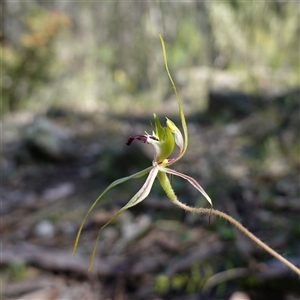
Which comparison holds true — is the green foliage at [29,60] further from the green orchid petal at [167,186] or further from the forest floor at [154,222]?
the green orchid petal at [167,186]

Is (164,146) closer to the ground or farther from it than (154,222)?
farther from it

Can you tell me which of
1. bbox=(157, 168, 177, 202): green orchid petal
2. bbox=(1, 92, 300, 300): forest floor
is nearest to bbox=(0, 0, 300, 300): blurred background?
bbox=(1, 92, 300, 300): forest floor

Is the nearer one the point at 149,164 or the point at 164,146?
the point at 164,146

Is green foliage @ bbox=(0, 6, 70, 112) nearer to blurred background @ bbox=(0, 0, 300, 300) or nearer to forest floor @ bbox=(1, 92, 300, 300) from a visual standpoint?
blurred background @ bbox=(0, 0, 300, 300)

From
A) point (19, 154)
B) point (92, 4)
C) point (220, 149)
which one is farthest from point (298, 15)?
point (92, 4)

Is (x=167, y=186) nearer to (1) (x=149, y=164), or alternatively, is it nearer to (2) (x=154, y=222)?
(2) (x=154, y=222)

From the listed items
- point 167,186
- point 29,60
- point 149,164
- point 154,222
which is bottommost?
point 154,222

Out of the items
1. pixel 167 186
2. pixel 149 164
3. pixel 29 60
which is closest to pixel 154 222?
pixel 149 164

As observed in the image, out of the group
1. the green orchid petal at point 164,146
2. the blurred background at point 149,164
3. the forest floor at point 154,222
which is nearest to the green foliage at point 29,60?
the blurred background at point 149,164

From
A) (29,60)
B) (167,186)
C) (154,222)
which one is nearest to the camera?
(167,186)
